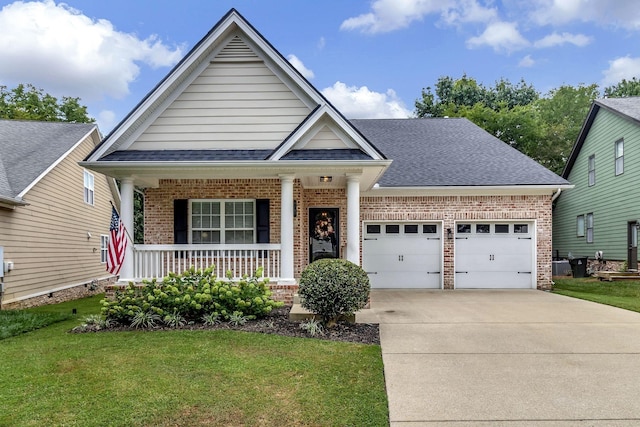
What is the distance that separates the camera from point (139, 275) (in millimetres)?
9219

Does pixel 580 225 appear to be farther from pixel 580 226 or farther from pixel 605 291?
pixel 605 291

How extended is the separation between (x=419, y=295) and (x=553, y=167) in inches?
835

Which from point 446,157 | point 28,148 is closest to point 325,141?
point 446,157

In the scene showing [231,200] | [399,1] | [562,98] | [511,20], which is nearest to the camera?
[231,200]

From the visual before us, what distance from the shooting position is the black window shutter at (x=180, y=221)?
10.5 meters

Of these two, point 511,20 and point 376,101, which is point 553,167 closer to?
point 511,20

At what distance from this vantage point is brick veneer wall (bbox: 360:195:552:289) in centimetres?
1259

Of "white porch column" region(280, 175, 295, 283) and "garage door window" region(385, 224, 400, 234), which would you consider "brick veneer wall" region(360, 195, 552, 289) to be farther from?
"white porch column" region(280, 175, 295, 283)

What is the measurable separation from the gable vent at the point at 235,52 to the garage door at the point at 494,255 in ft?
24.8

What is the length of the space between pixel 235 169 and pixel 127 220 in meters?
2.51

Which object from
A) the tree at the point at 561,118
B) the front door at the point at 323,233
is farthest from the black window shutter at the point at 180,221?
the tree at the point at 561,118

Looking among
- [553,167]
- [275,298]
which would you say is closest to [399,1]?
[275,298]

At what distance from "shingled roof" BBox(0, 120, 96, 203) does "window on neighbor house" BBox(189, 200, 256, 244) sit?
4802mm

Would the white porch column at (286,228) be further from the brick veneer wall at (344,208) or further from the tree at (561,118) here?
the tree at (561,118)
